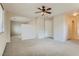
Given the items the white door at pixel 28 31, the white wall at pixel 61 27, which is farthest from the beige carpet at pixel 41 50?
the white door at pixel 28 31

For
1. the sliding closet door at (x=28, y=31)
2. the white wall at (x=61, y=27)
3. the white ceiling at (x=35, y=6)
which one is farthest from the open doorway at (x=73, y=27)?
the sliding closet door at (x=28, y=31)

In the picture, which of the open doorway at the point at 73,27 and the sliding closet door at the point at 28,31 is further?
the sliding closet door at the point at 28,31

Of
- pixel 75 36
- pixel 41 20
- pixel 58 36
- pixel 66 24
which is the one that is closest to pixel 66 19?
pixel 66 24

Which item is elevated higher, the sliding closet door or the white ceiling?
the white ceiling

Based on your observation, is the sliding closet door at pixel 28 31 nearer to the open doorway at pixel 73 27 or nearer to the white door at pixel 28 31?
the white door at pixel 28 31

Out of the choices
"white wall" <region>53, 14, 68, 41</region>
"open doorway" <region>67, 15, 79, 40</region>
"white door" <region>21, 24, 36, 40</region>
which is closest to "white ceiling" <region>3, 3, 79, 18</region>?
"white wall" <region>53, 14, 68, 41</region>

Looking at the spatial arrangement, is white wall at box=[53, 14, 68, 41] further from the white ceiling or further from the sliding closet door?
the sliding closet door

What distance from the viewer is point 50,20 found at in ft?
34.9

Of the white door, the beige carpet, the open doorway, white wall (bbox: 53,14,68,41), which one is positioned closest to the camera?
the beige carpet

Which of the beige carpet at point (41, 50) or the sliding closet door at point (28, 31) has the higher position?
the sliding closet door at point (28, 31)

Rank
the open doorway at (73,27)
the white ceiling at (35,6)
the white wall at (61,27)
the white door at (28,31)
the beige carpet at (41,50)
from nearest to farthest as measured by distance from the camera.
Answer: the beige carpet at (41,50) < the white ceiling at (35,6) < the white wall at (61,27) < the open doorway at (73,27) < the white door at (28,31)

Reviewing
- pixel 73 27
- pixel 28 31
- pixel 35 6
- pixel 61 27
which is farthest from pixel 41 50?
pixel 73 27

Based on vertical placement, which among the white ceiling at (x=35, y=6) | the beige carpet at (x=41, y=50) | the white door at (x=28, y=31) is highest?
the white ceiling at (x=35, y=6)

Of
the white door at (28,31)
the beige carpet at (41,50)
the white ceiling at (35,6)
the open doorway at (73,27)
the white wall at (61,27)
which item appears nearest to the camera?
the beige carpet at (41,50)
